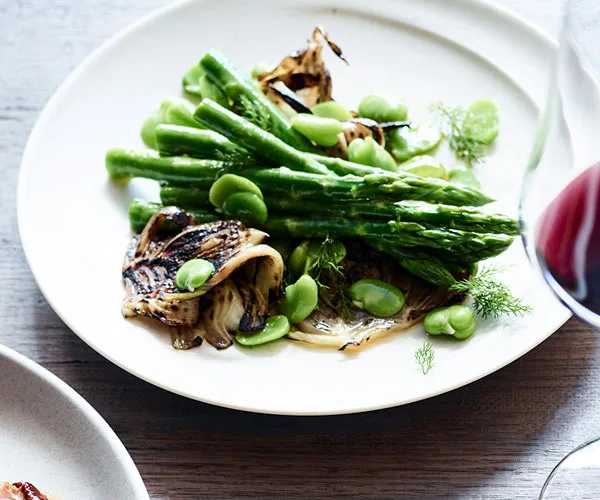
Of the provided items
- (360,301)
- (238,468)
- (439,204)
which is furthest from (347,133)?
(238,468)

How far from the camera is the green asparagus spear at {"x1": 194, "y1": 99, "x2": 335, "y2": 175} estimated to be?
291cm

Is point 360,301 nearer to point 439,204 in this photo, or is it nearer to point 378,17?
point 439,204

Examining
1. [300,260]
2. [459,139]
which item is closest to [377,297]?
[300,260]

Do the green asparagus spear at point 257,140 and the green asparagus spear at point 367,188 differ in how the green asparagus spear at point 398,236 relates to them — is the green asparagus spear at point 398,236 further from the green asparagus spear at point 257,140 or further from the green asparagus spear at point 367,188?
the green asparagus spear at point 257,140

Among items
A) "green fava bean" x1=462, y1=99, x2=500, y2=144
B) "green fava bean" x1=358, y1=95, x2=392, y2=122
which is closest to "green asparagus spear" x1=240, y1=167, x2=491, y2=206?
"green fava bean" x1=462, y1=99, x2=500, y2=144

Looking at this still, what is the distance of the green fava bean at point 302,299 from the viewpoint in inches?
104

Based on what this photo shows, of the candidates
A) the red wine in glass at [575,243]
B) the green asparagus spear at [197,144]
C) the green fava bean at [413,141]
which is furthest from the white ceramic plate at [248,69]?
the red wine in glass at [575,243]

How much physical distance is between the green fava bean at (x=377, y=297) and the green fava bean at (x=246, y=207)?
0.40 m

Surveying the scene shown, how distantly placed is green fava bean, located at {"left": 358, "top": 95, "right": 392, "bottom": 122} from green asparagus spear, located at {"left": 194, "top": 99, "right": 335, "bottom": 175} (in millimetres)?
392

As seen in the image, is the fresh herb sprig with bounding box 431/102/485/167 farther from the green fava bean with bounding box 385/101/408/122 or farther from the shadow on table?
the shadow on table

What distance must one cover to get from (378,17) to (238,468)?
195cm

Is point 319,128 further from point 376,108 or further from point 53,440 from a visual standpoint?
point 53,440

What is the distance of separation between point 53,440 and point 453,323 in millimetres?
1188

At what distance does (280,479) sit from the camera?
242 cm
